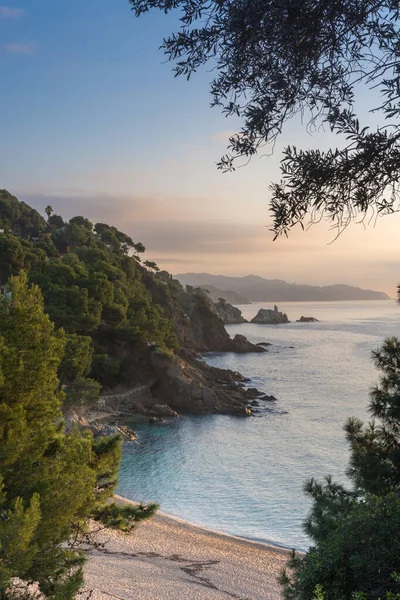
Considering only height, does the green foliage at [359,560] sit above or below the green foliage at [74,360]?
above

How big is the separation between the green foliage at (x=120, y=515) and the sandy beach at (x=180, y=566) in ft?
6.64

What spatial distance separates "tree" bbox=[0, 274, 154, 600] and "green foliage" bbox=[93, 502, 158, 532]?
28.1 inches

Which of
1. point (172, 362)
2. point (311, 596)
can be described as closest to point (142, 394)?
point (172, 362)

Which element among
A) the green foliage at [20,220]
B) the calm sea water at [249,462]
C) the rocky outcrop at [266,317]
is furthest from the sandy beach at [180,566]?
the rocky outcrop at [266,317]

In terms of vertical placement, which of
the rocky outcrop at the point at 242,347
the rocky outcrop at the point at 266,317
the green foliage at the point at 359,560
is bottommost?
the rocky outcrop at the point at 242,347

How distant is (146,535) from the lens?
2038 cm

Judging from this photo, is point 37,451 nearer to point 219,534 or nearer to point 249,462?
point 219,534

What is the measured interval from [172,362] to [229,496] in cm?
1846

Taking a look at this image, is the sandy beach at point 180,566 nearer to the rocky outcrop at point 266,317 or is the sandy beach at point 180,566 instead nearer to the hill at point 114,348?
the hill at point 114,348

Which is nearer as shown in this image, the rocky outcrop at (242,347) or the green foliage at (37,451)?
the green foliage at (37,451)

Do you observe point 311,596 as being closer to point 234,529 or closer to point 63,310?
point 234,529

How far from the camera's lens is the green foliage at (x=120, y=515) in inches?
393

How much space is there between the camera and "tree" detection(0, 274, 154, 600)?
25.9ft

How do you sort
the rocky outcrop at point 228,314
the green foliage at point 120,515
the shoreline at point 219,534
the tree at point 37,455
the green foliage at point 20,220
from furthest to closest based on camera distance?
the rocky outcrop at point 228,314 < the green foliage at point 20,220 < the shoreline at point 219,534 < the green foliage at point 120,515 < the tree at point 37,455
